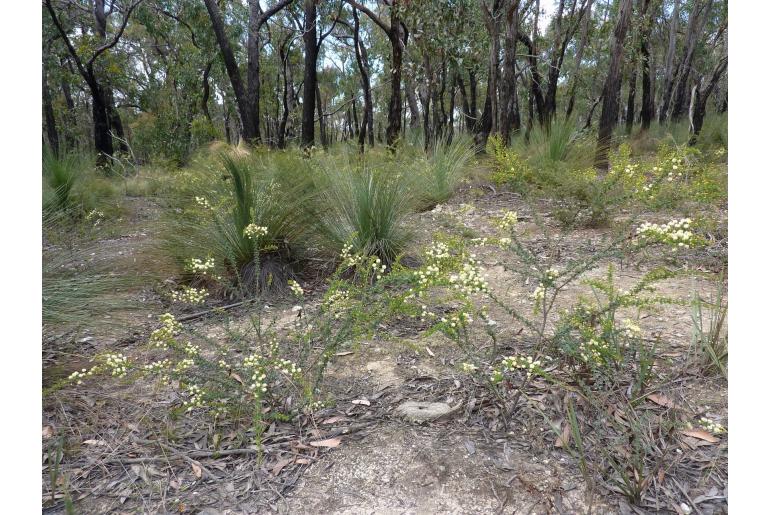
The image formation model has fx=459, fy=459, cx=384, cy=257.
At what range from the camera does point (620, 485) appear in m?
1.22

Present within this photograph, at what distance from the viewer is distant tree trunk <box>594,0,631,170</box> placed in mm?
5582

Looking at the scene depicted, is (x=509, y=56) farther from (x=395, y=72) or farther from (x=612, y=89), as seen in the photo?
(x=395, y=72)

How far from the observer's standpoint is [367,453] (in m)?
1.46

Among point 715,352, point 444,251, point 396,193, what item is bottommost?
point 715,352

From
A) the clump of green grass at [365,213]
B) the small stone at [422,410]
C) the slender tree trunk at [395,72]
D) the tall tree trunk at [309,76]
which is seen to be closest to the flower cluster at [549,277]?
the small stone at [422,410]

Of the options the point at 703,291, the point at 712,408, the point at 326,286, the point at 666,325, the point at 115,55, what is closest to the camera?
the point at 712,408

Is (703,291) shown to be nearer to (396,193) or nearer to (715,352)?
(715,352)

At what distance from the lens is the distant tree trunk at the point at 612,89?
5582 millimetres

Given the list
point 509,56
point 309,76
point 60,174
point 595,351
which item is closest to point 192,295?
point 595,351

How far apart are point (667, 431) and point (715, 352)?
560 mm

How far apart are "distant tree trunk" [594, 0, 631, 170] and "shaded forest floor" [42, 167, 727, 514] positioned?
4502 millimetres

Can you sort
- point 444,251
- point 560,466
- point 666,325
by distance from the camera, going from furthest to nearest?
point 666,325, point 444,251, point 560,466

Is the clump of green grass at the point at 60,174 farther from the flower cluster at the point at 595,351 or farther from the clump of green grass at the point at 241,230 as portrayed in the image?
the flower cluster at the point at 595,351

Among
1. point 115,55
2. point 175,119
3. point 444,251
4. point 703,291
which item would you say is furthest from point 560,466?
point 175,119
